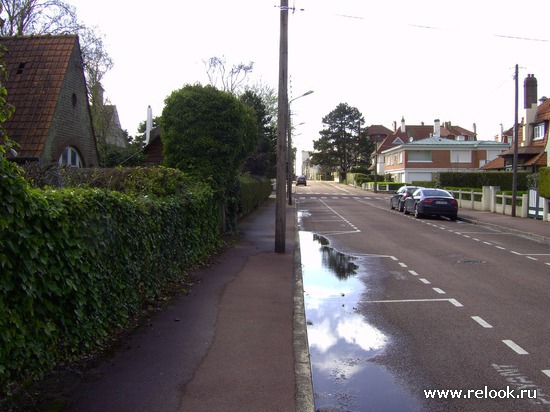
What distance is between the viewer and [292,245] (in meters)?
15.7

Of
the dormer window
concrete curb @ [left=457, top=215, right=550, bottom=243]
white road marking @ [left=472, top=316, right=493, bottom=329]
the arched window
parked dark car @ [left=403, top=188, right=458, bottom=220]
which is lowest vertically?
concrete curb @ [left=457, top=215, right=550, bottom=243]

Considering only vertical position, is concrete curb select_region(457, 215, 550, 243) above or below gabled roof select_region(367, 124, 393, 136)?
below

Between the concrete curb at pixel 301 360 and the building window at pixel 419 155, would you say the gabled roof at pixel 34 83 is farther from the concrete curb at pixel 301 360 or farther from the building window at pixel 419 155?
the building window at pixel 419 155

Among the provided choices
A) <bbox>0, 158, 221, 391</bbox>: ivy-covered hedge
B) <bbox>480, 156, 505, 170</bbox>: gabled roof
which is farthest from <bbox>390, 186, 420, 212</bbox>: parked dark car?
<bbox>0, 158, 221, 391</bbox>: ivy-covered hedge

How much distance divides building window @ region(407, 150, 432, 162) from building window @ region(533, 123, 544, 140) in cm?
2067

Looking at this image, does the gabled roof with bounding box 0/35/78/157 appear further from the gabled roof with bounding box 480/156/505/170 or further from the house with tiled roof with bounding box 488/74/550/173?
the gabled roof with bounding box 480/156/505/170

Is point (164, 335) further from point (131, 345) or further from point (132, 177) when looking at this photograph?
point (132, 177)

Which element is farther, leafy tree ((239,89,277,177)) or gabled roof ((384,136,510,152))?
gabled roof ((384,136,510,152))

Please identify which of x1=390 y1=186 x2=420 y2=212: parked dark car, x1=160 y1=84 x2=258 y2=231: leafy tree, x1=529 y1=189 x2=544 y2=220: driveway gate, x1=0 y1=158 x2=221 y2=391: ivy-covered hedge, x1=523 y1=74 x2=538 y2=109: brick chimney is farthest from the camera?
x1=523 y1=74 x2=538 y2=109: brick chimney

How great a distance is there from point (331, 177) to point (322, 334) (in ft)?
Result: 377

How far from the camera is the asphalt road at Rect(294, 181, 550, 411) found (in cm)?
492

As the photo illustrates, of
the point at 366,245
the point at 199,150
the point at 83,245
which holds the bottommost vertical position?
the point at 366,245

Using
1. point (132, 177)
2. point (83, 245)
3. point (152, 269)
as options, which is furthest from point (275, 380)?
point (132, 177)

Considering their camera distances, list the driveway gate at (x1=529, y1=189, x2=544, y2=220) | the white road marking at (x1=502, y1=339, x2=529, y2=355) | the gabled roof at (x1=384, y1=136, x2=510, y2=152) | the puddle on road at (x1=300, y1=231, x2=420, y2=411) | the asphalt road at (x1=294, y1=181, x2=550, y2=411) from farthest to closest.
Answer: the gabled roof at (x1=384, y1=136, x2=510, y2=152) < the driveway gate at (x1=529, y1=189, x2=544, y2=220) < the white road marking at (x1=502, y1=339, x2=529, y2=355) < the asphalt road at (x1=294, y1=181, x2=550, y2=411) < the puddle on road at (x1=300, y1=231, x2=420, y2=411)
